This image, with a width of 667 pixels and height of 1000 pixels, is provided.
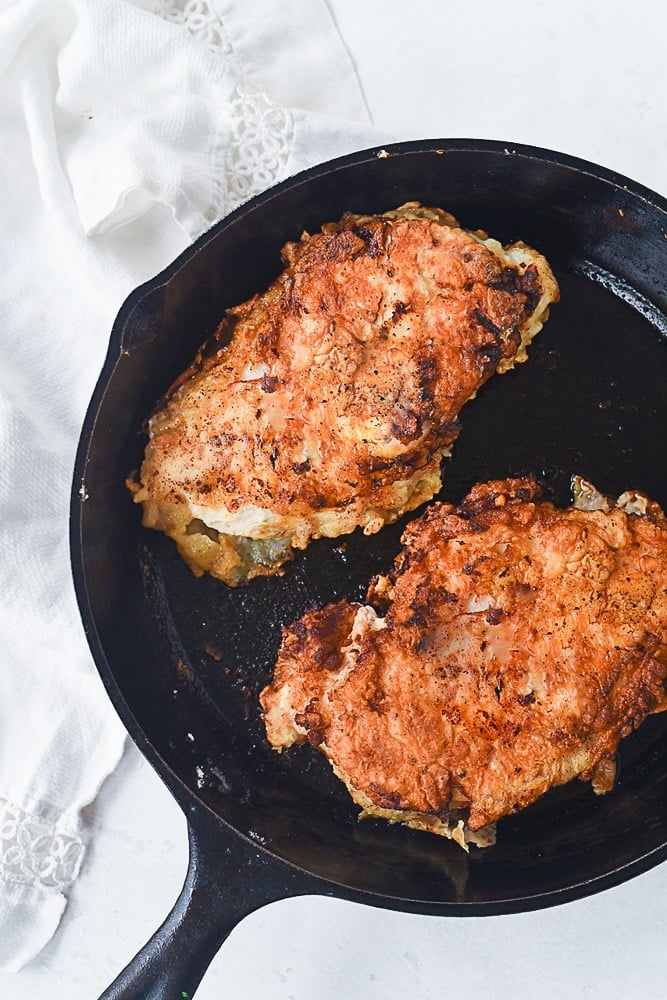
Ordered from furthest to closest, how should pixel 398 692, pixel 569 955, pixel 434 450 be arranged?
1. pixel 569 955
2. pixel 434 450
3. pixel 398 692

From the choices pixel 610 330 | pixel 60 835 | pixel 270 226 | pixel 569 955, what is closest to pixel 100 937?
pixel 60 835

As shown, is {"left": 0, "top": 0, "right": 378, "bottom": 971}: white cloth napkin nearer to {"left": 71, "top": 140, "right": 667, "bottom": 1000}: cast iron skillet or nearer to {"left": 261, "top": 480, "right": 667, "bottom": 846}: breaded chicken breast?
{"left": 71, "top": 140, "right": 667, "bottom": 1000}: cast iron skillet

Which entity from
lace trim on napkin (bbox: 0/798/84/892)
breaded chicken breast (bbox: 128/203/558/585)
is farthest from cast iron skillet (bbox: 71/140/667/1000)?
lace trim on napkin (bbox: 0/798/84/892)

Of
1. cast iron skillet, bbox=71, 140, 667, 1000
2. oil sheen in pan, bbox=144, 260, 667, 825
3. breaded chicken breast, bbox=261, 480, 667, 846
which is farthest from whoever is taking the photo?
oil sheen in pan, bbox=144, 260, 667, 825

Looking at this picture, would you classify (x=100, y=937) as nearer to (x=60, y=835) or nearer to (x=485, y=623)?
(x=60, y=835)

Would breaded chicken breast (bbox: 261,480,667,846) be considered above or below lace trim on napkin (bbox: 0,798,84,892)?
above

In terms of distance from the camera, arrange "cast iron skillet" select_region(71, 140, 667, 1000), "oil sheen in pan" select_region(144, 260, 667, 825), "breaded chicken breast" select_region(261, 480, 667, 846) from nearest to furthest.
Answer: "breaded chicken breast" select_region(261, 480, 667, 846)
"cast iron skillet" select_region(71, 140, 667, 1000)
"oil sheen in pan" select_region(144, 260, 667, 825)

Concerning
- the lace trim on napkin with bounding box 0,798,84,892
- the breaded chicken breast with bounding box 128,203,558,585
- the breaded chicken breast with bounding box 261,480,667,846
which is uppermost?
the breaded chicken breast with bounding box 128,203,558,585
